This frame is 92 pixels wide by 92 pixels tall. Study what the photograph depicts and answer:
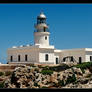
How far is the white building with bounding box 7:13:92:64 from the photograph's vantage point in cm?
2316

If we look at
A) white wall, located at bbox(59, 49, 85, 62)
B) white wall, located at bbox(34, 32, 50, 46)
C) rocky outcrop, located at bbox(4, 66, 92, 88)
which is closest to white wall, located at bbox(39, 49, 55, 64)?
white wall, located at bbox(34, 32, 50, 46)

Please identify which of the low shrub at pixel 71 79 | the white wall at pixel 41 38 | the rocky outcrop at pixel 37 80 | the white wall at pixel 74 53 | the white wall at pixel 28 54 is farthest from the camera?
the white wall at pixel 74 53

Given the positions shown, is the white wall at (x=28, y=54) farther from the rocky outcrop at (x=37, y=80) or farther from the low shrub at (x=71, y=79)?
the low shrub at (x=71, y=79)

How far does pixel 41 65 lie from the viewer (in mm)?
21797

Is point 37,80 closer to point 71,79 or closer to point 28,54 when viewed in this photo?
point 71,79

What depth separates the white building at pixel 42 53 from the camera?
23156 mm

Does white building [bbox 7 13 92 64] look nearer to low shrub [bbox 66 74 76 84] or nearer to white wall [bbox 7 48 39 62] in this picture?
white wall [bbox 7 48 39 62]

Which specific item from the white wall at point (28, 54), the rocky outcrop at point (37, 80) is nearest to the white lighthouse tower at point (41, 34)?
the white wall at point (28, 54)

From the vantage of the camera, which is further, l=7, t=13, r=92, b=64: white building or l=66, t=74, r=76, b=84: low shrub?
l=7, t=13, r=92, b=64: white building

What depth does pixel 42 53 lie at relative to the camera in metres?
23.2

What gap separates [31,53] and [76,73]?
26.9 feet

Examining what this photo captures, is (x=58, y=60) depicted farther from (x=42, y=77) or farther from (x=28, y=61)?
(x=42, y=77)

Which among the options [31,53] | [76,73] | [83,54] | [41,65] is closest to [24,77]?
[76,73]

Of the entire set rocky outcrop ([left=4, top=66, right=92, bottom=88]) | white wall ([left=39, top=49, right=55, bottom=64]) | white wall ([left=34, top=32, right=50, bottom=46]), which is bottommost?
rocky outcrop ([left=4, top=66, right=92, bottom=88])
